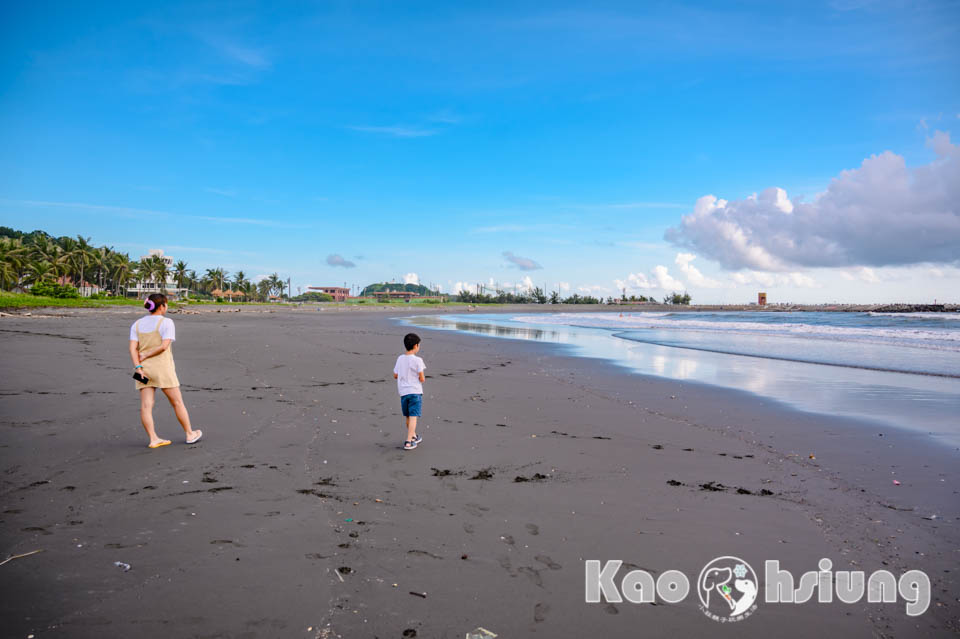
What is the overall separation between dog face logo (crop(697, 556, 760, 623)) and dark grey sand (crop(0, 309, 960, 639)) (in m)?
0.09

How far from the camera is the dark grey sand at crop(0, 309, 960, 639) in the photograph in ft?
10.2

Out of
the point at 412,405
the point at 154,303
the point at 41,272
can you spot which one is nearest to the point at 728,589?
the point at 412,405

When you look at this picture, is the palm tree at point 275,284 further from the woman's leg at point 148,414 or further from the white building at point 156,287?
the woman's leg at point 148,414

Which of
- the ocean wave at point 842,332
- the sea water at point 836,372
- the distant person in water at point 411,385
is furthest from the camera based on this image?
the ocean wave at point 842,332

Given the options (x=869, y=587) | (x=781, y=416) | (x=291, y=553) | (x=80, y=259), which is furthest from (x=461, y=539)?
(x=80, y=259)

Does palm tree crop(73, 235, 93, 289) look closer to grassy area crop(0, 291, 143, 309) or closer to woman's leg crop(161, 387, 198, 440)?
grassy area crop(0, 291, 143, 309)

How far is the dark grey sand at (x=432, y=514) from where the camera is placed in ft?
10.2

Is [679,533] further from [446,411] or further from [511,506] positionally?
[446,411]

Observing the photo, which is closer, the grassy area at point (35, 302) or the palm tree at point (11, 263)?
the grassy area at point (35, 302)

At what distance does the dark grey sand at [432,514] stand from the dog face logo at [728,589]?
90mm

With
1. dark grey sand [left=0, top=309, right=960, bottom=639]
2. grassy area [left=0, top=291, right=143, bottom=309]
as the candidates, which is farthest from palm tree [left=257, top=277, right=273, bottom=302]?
dark grey sand [left=0, top=309, right=960, bottom=639]

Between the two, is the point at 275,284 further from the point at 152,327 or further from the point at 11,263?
the point at 152,327

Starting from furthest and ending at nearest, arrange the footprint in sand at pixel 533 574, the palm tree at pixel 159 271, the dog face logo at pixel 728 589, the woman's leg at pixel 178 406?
1. the palm tree at pixel 159 271
2. the woman's leg at pixel 178 406
3. the footprint in sand at pixel 533 574
4. the dog face logo at pixel 728 589

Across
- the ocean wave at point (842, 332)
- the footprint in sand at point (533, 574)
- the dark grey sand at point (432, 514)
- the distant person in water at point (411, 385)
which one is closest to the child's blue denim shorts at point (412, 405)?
the distant person in water at point (411, 385)
